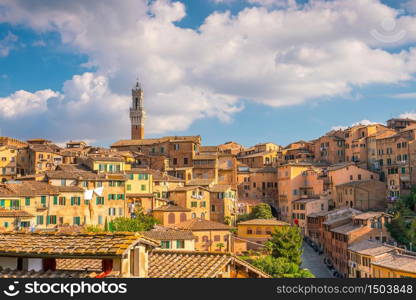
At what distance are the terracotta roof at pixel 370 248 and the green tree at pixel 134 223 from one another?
76.7 feet

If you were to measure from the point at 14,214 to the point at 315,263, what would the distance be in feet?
117

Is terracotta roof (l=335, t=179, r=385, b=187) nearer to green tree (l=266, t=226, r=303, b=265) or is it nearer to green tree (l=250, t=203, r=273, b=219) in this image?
green tree (l=250, t=203, r=273, b=219)

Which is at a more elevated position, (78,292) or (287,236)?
(78,292)

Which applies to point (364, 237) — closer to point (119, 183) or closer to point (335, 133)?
Answer: point (119, 183)

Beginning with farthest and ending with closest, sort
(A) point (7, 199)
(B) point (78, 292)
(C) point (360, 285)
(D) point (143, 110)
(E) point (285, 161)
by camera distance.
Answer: (D) point (143, 110) → (E) point (285, 161) → (A) point (7, 199) → (C) point (360, 285) → (B) point (78, 292)

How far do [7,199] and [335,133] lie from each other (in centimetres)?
6366

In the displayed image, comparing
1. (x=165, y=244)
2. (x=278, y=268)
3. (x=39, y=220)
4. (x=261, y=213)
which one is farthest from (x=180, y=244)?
(x=261, y=213)

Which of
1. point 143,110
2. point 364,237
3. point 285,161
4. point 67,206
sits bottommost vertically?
point 364,237

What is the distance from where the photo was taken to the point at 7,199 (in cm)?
5306

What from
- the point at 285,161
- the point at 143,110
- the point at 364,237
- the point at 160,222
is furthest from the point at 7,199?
the point at 143,110

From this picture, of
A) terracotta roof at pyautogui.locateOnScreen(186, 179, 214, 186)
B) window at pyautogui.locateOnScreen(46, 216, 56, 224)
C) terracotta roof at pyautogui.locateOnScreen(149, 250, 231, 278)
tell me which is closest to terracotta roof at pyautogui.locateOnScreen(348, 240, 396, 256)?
terracotta roof at pyautogui.locateOnScreen(186, 179, 214, 186)

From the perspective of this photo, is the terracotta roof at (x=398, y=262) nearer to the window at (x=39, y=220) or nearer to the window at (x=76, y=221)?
the window at (x=76, y=221)

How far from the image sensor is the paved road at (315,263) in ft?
195

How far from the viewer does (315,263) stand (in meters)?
64.2
